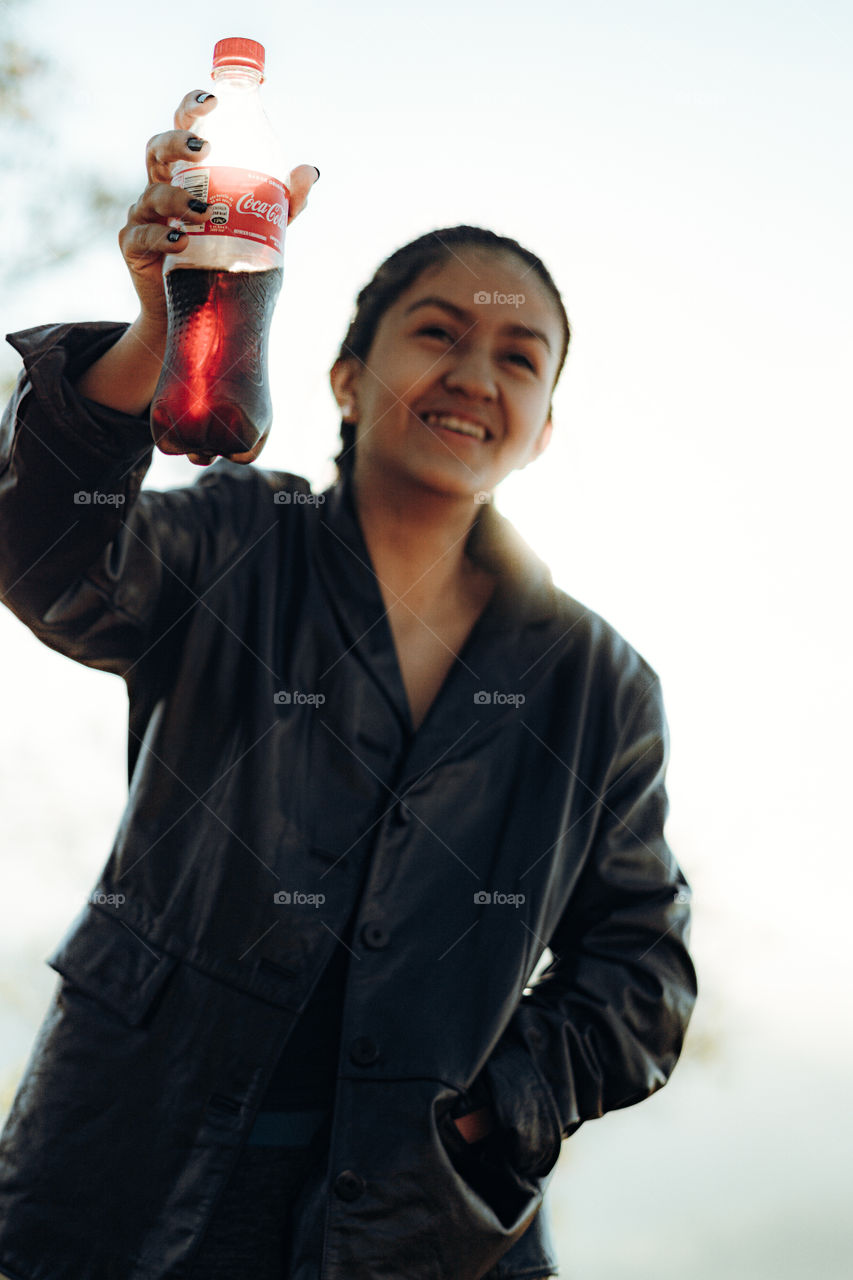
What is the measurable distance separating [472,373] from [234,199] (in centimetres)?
39

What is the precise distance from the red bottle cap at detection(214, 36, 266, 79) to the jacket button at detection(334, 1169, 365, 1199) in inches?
48.3

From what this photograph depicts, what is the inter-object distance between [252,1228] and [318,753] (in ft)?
1.65

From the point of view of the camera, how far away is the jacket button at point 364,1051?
1.27 metres

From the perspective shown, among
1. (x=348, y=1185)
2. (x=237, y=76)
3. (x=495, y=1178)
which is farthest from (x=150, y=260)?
(x=495, y=1178)

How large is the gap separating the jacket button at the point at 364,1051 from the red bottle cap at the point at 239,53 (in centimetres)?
110

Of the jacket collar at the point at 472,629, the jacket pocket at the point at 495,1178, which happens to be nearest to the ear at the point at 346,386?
the jacket collar at the point at 472,629

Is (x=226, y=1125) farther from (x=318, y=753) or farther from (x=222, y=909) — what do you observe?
(x=318, y=753)

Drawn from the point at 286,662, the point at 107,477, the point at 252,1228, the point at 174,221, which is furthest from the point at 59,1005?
the point at 174,221

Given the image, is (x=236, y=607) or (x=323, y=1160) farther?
(x=236, y=607)

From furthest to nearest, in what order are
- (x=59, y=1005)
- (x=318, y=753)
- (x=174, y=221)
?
(x=318, y=753) < (x=59, y=1005) < (x=174, y=221)

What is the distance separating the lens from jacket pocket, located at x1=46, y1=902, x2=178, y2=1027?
50.1 inches

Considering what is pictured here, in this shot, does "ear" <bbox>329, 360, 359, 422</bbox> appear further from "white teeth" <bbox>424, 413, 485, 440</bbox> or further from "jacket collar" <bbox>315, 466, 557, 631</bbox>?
"white teeth" <bbox>424, 413, 485, 440</bbox>

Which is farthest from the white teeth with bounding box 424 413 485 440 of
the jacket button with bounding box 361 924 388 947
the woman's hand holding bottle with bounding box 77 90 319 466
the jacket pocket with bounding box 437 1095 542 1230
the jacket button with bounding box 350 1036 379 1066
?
the jacket pocket with bounding box 437 1095 542 1230

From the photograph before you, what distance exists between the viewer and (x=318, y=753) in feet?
4.64
